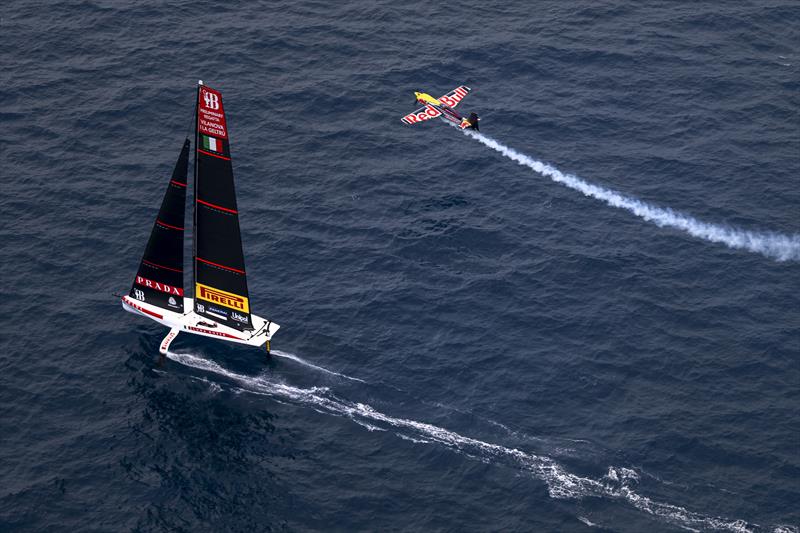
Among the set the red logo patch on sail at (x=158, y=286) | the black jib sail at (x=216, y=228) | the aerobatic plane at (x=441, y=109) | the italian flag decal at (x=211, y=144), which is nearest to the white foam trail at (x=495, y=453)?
the black jib sail at (x=216, y=228)

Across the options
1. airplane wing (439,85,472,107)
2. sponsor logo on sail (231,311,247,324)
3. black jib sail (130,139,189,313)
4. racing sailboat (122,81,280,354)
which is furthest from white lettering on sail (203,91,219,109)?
airplane wing (439,85,472,107)

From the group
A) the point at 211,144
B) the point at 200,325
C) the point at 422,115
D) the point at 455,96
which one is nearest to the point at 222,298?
the point at 200,325

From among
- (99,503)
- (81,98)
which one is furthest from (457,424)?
(81,98)

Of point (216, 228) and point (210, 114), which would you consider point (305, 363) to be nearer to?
point (216, 228)

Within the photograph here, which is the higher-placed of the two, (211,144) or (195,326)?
(211,144)

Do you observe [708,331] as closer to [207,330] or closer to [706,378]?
[706,378]

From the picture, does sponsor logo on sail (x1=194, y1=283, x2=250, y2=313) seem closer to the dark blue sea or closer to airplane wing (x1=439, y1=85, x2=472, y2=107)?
the dark blue sea
